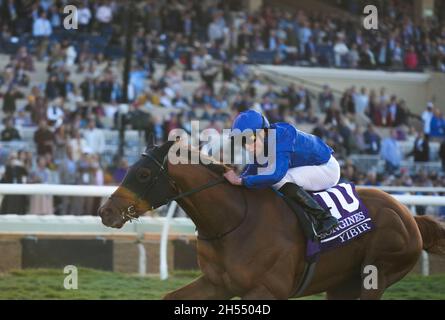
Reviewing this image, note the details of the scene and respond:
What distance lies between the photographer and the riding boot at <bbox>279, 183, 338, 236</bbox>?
236 inches

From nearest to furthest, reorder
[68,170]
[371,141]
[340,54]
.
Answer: [68,170]
[371,141]
[340,54]

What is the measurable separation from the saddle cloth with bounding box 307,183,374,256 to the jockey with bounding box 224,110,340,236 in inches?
3.0

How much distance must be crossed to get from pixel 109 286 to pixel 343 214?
2.81 m

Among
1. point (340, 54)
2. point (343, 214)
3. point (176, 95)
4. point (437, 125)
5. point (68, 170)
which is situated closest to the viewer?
point (343, 214)

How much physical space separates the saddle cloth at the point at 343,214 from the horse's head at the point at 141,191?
970mm

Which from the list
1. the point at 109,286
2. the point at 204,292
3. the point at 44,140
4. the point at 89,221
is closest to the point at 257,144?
the point at 204,292

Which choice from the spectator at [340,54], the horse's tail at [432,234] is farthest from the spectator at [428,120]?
the horse's tail at [432,234]

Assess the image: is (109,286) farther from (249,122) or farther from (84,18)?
(84,18)

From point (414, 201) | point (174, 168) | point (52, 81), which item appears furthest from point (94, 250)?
point (52, 81)

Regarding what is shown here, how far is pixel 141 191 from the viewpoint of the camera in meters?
5.83

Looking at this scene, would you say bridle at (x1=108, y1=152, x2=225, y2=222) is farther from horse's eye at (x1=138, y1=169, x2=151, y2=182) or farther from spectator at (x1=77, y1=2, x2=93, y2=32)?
spectator at (x1=77, y1=2, x2=93, y2=32)

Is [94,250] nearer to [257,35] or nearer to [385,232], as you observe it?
[385,232]

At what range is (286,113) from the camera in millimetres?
17828

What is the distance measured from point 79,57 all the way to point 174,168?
38.0 ft
